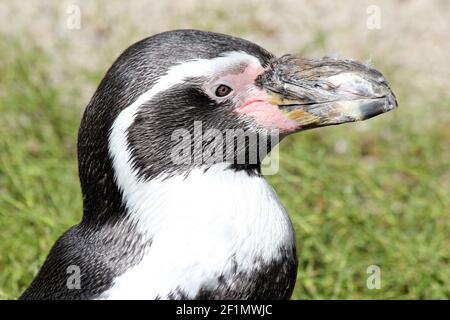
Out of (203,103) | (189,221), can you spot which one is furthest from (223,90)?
(189,221)

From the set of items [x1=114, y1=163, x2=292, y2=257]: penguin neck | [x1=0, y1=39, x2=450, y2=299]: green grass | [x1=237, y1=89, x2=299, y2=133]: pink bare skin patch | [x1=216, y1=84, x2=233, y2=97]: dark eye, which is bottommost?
[x1=0, y1=39, x2=450, y2=299]: green grass

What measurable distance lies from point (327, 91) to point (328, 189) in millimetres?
1613

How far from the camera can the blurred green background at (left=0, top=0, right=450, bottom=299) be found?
376 cm

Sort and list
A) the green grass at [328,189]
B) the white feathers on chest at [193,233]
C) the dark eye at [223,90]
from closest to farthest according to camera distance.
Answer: the white feathers on chest at [193,233]
the dark eye at [223,90]
the green grass at [328,189]

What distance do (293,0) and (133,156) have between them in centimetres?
299

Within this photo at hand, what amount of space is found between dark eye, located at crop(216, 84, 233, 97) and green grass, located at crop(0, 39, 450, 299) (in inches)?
50.3

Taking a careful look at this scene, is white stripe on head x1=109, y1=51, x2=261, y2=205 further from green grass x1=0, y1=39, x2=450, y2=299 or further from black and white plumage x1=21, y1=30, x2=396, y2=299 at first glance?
green grass x1=0, y1=39, x2=450, y2=299

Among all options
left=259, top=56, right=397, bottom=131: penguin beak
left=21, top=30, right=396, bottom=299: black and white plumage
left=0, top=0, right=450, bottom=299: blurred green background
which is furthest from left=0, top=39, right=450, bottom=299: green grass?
left=259, top=56, right=397, bottom=131: penguin beak

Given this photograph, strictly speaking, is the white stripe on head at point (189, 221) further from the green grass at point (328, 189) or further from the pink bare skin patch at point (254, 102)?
the green grass at point (328, 189)

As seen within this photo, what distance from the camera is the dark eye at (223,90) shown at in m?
2.44

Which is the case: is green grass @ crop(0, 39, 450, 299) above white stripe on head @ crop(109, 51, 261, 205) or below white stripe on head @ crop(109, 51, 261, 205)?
below

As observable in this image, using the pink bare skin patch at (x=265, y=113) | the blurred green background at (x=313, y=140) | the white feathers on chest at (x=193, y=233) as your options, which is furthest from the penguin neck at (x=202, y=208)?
the blurred green background at (x=313, y=140)

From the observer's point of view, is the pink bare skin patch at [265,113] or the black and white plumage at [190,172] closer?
the black and white plumage at [190,172]
